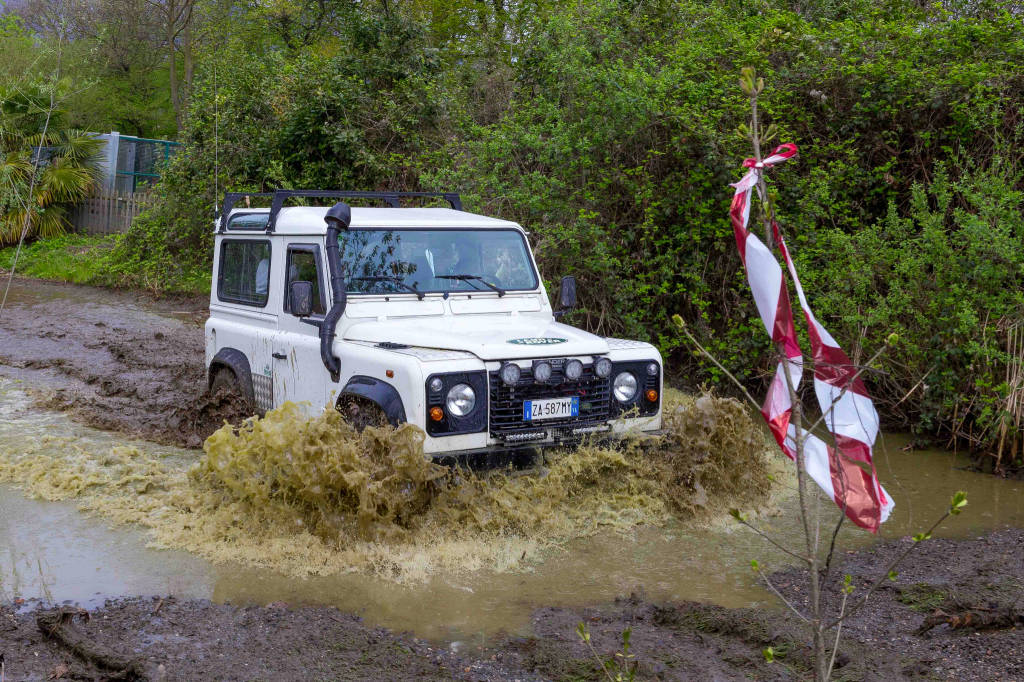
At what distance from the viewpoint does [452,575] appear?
5316mm

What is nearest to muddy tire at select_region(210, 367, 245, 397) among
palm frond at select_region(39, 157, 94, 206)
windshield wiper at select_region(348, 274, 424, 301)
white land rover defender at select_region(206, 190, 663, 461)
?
white land rover defender at select_region(206, 190, 663, 461)

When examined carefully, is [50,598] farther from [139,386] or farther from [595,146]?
[595,146]

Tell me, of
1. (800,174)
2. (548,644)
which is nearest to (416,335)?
(548,644)

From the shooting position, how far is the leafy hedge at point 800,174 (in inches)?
323

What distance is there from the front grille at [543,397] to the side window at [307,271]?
151cm

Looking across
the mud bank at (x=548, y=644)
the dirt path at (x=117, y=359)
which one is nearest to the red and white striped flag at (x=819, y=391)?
the mud bank at (x=548, y=644)

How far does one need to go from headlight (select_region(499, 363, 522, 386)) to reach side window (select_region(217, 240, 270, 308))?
95.0 inches

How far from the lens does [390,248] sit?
680 cm

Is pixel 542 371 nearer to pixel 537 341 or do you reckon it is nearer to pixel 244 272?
pixel 537 341

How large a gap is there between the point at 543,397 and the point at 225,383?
3.18 meters

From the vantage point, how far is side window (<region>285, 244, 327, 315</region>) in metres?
6.62

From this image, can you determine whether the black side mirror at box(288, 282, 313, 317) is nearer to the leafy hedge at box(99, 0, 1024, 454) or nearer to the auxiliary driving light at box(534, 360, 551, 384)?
the auxiliary driving light at box(534, 360, 551, 384)

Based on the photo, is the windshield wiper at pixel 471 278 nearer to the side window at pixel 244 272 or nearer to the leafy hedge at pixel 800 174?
the side window at pixel 244 272

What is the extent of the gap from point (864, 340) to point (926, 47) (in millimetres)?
3317
